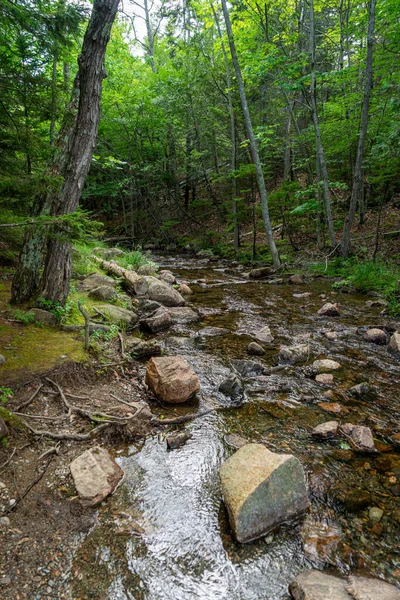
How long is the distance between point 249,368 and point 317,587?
3.16m

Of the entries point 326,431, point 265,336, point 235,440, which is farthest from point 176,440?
point 265,336

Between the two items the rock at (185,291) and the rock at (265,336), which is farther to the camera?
the rock at (185,291)

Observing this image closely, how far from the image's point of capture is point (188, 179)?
71.9 feet

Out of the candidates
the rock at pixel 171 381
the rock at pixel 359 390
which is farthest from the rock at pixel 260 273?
the rock at pixel 171 381

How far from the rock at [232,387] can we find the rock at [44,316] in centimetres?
278

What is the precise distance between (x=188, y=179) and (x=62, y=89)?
1861cm

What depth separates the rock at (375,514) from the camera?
8.33 feet

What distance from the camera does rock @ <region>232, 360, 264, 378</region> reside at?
195 inches

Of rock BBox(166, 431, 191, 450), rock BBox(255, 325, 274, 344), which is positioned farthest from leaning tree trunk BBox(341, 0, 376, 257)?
rock BBox(166, 431, 191, 450)

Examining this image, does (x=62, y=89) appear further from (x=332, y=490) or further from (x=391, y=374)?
(x=391, y=374)

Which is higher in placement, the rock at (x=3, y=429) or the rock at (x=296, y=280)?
the rock at (x=3, y=429)

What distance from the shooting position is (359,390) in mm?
4352

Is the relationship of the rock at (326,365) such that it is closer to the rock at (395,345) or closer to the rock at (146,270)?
the rock at (395,345)

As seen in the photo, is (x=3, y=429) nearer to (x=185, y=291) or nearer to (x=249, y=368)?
(x=249, y=368)
